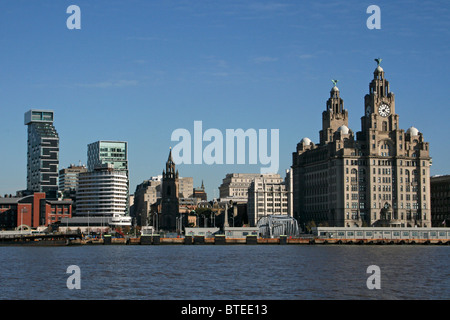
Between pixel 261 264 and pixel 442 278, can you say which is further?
pixel 261 264

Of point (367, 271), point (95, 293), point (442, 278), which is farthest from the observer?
point (367, 271)

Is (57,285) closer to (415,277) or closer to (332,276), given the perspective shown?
(332,276)

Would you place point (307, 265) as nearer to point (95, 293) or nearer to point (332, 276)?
point (332, 276)

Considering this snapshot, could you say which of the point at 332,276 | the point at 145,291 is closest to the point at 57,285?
the point at 145,291

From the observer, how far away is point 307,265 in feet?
342

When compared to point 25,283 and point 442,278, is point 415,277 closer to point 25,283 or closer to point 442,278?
point 442,278

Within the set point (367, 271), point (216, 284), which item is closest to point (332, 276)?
point (367, 271)
